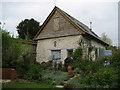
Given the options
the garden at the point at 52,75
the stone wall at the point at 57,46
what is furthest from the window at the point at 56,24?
the garden at the point at 52,75

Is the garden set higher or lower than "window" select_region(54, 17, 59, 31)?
lower

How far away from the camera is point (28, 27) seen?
2780 centimetres

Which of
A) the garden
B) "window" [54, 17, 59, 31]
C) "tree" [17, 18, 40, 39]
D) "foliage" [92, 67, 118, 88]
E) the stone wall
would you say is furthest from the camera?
"tree" [17, 18, 40, 39]

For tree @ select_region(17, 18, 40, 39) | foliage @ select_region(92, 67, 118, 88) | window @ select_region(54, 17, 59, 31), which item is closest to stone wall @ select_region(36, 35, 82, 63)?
window @ select_region(54, 17, 59, 31)

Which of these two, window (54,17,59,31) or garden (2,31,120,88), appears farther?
window (54,17,59,31)

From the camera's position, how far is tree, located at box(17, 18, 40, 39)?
27805 millimetres

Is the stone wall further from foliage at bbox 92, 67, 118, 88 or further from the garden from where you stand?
foliage at bbox 92, 67, 118, 88

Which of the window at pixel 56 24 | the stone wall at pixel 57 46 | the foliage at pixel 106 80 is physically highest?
the window at pixel 56 24

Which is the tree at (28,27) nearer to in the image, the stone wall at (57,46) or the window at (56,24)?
the stone wall at (57,46)

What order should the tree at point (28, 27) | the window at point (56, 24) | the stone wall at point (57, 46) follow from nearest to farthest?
the stone wall at point (57, 46)
the window at point (56, 24)
the tree at point (28, 27)

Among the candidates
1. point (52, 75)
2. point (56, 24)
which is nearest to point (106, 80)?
point (52, 75)

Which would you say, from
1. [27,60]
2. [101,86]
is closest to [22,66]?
[27,60]

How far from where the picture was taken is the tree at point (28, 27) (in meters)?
27.8

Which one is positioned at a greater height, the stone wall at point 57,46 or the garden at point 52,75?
the stone wall at point 57,46
